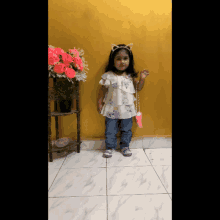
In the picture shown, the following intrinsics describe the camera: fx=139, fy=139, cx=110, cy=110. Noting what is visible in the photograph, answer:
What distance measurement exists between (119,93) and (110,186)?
0.83m

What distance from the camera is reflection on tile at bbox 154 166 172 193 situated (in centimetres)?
99

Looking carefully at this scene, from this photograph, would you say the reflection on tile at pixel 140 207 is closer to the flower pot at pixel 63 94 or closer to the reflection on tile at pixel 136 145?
the reflection on tile at pixel 136 145

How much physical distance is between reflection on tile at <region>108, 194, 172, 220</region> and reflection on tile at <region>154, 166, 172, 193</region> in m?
0.09

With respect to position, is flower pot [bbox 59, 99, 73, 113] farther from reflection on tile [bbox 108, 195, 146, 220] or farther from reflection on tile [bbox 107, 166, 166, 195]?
reflection on tile [bbox 108, 195, 146, 220]

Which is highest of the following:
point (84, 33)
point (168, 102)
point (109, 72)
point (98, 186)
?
point (84, 33)

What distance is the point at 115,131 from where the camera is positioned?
4.91ft

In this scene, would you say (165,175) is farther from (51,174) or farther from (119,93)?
(51,174)

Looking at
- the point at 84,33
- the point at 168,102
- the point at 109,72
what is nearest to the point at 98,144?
the point at 109,72
